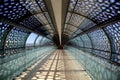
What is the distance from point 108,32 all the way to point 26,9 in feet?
18.0

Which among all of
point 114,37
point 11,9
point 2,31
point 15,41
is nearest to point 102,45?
point 114,37

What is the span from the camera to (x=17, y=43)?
20828 millimetres

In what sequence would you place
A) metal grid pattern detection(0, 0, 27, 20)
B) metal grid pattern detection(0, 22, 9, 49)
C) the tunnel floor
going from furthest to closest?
the tunnel floor → metal grid pattern detection(0, 22, 9, 49) → metal grid pattern detection(0, 0, 27, 20)

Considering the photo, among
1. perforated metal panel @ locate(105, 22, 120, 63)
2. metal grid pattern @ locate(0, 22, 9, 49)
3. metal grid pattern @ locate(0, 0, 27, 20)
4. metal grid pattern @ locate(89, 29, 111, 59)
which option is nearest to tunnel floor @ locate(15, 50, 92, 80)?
metal grid pattern @ locate(89, 29, 111, 59)

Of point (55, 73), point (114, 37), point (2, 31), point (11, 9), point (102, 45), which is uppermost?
point (11, 9)

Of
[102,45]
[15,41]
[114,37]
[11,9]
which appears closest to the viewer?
[11,9]

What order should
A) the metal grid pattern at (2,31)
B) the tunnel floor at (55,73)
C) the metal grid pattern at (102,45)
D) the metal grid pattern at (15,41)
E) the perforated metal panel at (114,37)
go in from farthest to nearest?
the metal grid pattern at (15,41)
the metal grid pattern at (102,45)
the tunnel floor at (55,73)
the metal grid pattern at (2,31)
the perforated metal panel at (114,37)

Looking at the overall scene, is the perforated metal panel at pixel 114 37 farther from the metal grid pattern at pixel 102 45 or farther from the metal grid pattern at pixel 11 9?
the metal grid pattern at pixel 11 9

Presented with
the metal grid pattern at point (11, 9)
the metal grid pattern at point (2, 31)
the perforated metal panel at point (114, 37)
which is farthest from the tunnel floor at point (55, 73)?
the metal grid pattern at point (11, 9)

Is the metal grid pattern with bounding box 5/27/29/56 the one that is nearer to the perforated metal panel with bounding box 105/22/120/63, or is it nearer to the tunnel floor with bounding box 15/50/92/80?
the tunnel floor with bounding box 15/50/92/80

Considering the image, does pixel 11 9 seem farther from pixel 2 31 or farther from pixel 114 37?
pixel 114 37

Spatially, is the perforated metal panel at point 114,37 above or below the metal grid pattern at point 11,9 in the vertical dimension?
below

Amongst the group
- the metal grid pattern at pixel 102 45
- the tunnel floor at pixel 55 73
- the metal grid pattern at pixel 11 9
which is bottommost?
the tunnel floor at pixel 55 73

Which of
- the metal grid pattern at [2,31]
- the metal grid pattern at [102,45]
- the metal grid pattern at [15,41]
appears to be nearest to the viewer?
the metal grid pattern at [2,31]
